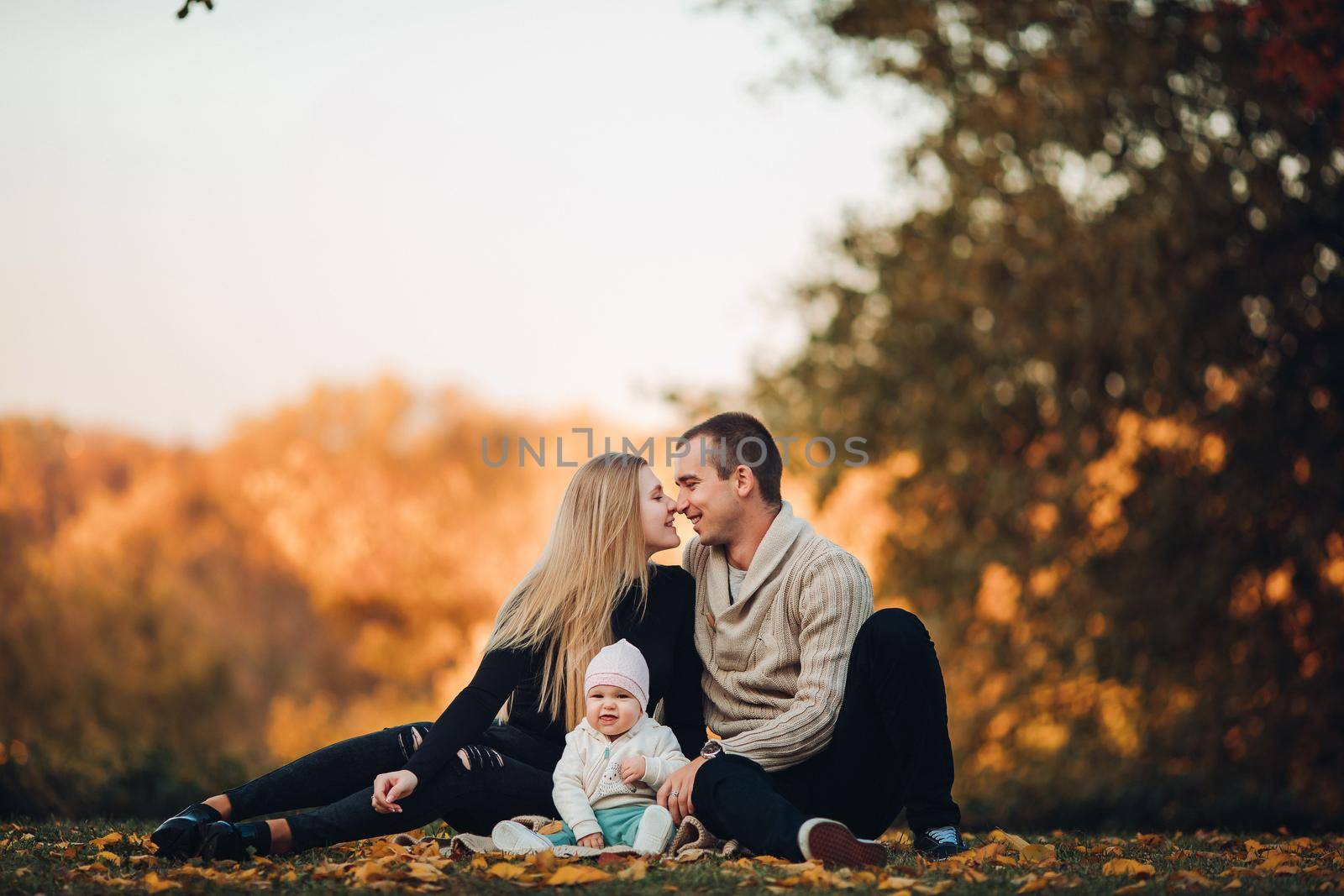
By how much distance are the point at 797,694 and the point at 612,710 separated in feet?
1.90

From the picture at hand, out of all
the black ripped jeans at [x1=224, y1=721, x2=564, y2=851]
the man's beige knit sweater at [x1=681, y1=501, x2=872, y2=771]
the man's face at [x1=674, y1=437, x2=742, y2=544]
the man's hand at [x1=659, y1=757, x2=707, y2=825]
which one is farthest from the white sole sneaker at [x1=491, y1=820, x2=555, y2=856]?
the man's face at [x1=674, y1=437, x2=742, y2=544]

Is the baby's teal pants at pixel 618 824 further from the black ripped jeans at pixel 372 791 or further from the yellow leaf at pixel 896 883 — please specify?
the yellow leaf at pixel 896 883

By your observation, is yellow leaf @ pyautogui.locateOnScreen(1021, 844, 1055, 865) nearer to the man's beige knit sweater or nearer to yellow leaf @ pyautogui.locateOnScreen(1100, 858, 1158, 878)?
yellow leaf @ pyautogui.locateOnScreen(1100, 858, 1158, 878)

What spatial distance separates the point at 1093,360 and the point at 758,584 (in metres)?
7.11

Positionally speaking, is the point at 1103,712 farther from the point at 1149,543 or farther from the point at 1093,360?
the point at 1093,360

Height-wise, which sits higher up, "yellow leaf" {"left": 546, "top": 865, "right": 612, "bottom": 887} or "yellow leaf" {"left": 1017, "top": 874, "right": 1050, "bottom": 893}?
"yellow leaf" {"left": 546, "top": 865, "right": 612, "bottom": 887}

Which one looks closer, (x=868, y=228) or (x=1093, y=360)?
(x=1093, y=360)

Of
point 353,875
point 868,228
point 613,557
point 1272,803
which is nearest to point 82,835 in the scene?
point 353,875

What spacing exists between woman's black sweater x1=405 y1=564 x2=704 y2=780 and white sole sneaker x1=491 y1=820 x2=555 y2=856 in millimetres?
286

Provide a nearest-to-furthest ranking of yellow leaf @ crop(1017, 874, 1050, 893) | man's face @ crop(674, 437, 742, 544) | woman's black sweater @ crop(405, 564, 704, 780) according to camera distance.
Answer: yellow leaf @ crop(1017, 874, 1050, 893) → woman's black sweater @ crop(405, 564, 704, 780) → man's face @ crop(674, 437, 742, 544)

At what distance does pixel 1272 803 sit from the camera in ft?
26.7

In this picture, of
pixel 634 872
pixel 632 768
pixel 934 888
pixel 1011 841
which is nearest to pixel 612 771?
pixel 632 768

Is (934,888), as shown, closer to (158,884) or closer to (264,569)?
(158,884)

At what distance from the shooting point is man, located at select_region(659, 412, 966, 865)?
3.58 metres
